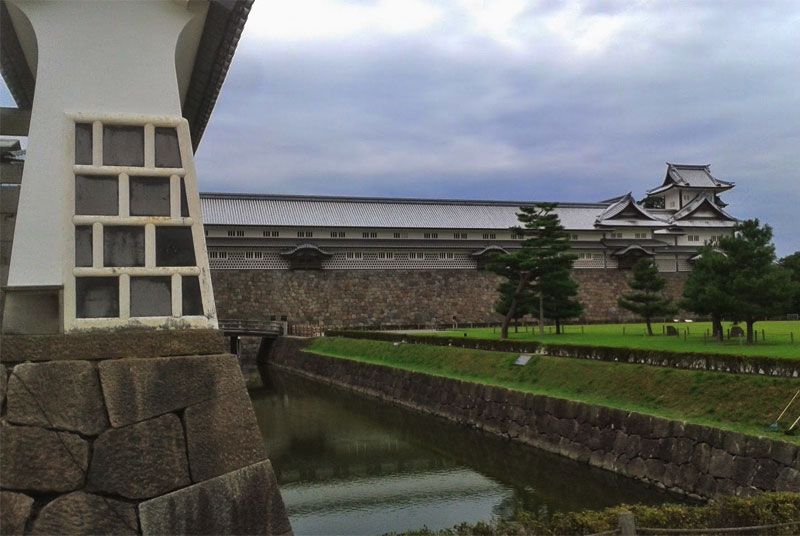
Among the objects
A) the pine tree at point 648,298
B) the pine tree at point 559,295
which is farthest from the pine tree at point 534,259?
the pine tree at point 648,298

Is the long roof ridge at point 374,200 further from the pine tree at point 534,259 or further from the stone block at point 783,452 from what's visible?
the stone block at point 783,452

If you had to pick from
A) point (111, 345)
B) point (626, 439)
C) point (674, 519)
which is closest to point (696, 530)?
point (674, 519)

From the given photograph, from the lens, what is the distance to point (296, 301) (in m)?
36.3

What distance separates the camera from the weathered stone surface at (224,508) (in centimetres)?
409

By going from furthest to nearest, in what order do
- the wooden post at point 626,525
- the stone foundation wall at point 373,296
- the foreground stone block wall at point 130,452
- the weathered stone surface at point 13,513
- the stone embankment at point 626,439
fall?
the stone foundation wall at point 373,296 → the stone embankment at point 626,439 → the wooden post at point 626,525 → the foreground stone block wall at point 130,452 → the weathered stone surface at point 13,513

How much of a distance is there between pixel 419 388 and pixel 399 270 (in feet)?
59.9

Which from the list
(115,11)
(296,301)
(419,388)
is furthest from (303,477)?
(296,301)

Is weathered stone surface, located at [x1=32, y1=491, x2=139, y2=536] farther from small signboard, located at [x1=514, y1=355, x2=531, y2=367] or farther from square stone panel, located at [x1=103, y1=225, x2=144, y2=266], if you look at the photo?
small signboard, located at [x1=514, y1=355, x2=531, y2=367]

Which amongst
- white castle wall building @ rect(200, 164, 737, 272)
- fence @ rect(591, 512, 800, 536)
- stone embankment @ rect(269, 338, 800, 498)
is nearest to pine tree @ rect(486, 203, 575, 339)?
stone embankment @ rect(269, 338, 800, 498)

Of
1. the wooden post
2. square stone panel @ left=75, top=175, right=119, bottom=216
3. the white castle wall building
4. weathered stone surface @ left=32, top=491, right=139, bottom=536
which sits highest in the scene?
the white castle wall building

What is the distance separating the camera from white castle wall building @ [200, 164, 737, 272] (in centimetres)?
3616

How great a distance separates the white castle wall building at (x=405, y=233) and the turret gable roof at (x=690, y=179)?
548cm

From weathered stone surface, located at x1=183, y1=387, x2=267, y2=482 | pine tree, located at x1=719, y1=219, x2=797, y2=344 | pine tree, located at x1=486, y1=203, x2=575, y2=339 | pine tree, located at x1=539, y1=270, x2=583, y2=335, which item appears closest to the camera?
weathered stone surface, located at x1=183, y1=387, x2=267, y2=482

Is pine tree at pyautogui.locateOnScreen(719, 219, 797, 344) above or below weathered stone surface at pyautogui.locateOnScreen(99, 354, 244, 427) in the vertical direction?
above
